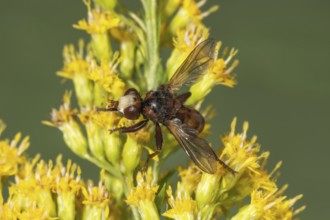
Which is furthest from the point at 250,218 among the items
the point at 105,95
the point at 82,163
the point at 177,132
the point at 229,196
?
the point at 82,163

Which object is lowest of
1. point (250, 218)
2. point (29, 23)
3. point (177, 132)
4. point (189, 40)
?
point (250, 218)

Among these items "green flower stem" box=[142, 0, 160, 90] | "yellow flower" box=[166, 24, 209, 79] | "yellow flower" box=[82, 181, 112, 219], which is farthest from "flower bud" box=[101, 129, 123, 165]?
"yellow flower" box=[166, 24, 209, 79]

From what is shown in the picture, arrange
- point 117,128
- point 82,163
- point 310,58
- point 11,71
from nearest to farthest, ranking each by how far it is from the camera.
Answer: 1. point 117,128
2. point 82,163
3. point 11,71
4. point 310,58

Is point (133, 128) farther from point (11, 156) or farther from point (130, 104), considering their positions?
point (11, 156)

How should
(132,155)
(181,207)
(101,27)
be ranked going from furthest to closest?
(101,27) < (132,155) < (181,207)

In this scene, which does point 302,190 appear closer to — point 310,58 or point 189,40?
point 310,58

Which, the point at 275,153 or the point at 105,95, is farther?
the point at 275,153

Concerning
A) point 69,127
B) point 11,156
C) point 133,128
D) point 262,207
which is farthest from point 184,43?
point 11,156

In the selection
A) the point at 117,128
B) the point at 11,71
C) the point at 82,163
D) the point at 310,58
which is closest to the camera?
the point at 117,128
